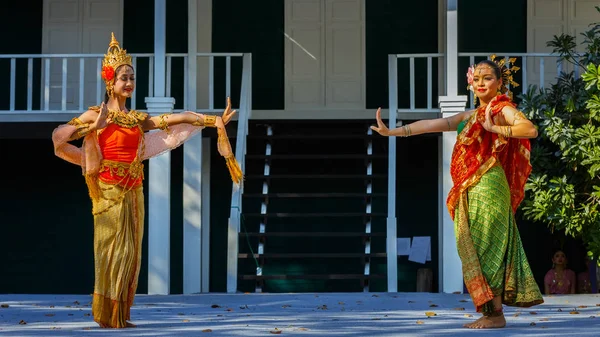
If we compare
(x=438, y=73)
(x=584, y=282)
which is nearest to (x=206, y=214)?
(x=438, y=73)

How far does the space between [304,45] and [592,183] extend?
427cm

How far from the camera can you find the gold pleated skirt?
24.4ft

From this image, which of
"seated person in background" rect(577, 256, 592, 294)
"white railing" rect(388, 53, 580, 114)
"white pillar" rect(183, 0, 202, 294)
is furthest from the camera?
"white railing" rect(388, 53, 580, 114)

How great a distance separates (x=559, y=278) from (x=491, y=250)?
6517mm

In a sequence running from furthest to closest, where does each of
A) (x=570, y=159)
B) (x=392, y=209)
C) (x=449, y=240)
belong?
(x=392, y=209)
(x=449, y=240)
(x=570, y=159)

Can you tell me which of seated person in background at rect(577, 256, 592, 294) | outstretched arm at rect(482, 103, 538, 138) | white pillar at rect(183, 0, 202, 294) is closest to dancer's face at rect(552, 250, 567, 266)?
seated person in background at rect(577, 256, 592, 294)

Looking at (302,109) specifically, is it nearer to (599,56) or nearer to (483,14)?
(483,14)

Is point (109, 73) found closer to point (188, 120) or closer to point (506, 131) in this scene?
point (188, 120)

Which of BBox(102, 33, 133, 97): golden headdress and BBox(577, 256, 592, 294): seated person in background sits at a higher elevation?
BBox(102, 33, 133, 97): golden headdress

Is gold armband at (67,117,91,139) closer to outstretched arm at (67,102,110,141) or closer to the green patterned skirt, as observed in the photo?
outstretched arm at (67,102,110,141)

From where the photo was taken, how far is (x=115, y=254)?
7461 mm

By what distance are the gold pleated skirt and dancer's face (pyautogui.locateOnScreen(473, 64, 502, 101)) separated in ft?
7.30

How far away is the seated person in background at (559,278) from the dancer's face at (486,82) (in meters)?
6.47

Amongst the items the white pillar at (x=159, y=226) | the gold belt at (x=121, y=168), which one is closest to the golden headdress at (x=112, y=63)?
the gold belt at (x=121, y=168)
